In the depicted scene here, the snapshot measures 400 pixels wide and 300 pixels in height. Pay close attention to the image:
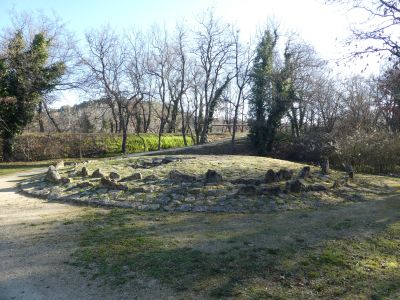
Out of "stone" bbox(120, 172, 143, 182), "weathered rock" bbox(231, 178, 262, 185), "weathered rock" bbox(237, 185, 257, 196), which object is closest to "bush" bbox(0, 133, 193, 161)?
"stone" bbox(120, 172, 143, 182)

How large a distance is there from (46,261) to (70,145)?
74.5ft

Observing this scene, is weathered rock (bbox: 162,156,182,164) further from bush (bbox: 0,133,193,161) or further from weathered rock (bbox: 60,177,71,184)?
bush (bbox: 0,133,193,161)

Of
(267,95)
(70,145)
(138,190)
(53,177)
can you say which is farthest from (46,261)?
(267,95)

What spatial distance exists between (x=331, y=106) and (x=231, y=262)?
2684 cm

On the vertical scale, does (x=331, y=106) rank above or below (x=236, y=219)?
above

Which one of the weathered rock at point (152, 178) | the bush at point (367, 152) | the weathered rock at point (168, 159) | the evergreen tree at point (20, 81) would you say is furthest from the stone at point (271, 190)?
the evergreen tree at point (20, 81)

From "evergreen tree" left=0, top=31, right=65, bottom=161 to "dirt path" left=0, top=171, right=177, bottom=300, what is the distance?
628 inches

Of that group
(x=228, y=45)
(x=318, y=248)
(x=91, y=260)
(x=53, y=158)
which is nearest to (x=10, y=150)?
(x=53, y=158)

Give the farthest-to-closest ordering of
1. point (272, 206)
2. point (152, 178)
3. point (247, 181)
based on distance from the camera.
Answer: point (152, 178), point (247, 181), point (272, 206)

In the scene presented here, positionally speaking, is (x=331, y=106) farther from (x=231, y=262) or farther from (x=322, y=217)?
(x=231, y=262)

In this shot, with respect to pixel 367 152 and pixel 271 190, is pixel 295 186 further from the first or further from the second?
pixel 367 152

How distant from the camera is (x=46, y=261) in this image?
5492 millimetres

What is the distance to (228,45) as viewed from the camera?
32438 millimetres

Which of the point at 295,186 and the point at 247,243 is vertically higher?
the point at 295,186
